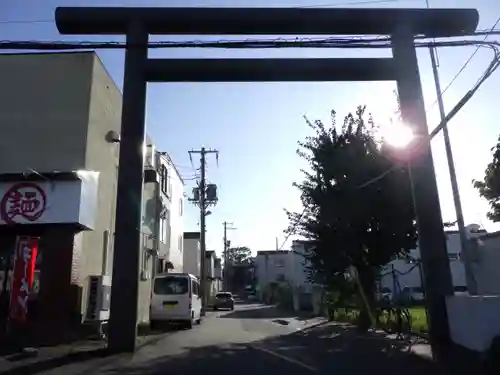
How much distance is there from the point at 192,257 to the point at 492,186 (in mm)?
39243

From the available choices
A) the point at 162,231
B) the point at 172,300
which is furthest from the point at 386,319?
the point at 162,231

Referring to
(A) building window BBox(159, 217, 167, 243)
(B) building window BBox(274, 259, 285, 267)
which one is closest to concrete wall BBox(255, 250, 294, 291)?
(B) building window BBox(274, 259, 285, 267)

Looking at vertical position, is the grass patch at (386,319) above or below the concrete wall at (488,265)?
below

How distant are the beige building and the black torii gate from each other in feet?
8.69

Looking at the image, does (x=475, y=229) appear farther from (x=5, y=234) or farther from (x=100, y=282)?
(x=5, y=234)

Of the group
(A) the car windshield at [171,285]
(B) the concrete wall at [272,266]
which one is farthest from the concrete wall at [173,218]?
(B) the concrete wall at [272,266]

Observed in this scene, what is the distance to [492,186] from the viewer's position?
84.4 ft

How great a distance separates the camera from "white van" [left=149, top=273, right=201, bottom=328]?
2216cm

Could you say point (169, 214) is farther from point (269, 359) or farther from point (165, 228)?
point (269, 359)

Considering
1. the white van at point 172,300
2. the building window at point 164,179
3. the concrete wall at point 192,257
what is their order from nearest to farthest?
the white van at point 172,300
the building window at point 164,179
the concrete wall at point 192,257

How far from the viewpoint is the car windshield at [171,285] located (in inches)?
882

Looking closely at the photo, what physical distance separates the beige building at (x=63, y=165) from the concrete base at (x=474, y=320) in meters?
10.1

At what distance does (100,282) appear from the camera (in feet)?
54.0

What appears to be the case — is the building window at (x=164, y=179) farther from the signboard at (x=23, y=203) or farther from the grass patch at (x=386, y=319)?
the signboard at (x=23, y=203)
